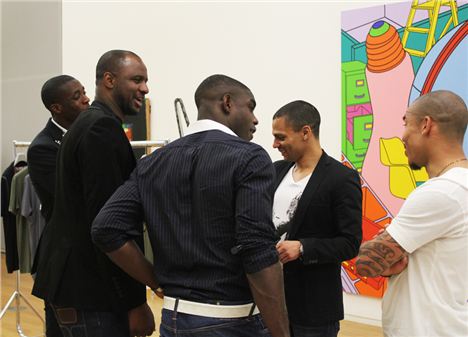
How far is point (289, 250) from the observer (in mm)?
2289

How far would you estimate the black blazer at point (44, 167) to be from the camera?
2672mm

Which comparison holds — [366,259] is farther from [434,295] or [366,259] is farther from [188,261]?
[188,261]

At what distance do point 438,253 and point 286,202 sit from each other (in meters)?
0.84

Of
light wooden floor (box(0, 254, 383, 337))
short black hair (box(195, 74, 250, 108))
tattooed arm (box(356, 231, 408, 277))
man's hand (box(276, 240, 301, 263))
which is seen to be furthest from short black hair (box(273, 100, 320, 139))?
light wooden floor (box(0, 254, 383, 337))

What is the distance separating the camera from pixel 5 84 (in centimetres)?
957

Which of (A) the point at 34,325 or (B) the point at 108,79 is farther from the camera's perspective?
(A) the point at 34,325

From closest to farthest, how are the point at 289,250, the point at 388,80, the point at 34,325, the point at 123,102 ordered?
1. the point at 123,102
2. the point at 289,250
3. the point at 388,80
4. the point at 34,325

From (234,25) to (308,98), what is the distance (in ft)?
3.81

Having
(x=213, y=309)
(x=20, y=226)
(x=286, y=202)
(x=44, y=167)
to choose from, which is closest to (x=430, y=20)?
(x=286, y=202)

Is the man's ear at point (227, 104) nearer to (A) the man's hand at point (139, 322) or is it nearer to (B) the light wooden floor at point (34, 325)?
(A) the man's hand at point (139, 322)

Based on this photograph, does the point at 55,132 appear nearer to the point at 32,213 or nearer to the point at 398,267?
the point at 398,267

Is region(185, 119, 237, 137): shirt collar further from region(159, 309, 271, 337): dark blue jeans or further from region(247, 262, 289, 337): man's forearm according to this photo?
region(159, 309, 271, 337): dark blue jeans

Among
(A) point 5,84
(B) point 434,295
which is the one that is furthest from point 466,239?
(A) point 5,84

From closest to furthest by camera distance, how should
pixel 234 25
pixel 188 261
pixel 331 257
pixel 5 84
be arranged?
1. pixel 188 261
2. pixel 331 257
3. pixel 234 25
4. pixel 5 84
